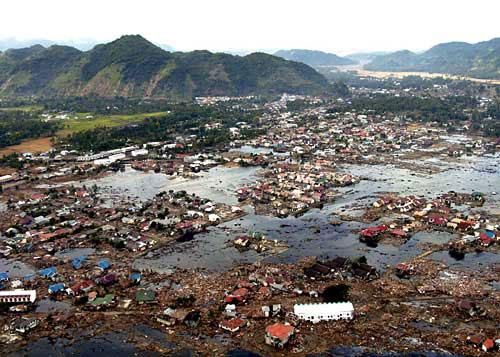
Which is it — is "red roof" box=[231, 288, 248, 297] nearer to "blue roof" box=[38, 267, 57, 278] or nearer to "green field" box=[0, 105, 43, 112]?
"blue roof" box=[38, 267, 57, 278]

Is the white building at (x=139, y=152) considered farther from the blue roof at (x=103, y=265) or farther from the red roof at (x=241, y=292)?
the red roof at (x=241, y=292)

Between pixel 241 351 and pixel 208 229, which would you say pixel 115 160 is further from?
pixel 241 351

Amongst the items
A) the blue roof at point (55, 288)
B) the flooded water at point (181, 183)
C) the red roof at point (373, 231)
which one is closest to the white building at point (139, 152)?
the flooded water at point (181, 183)

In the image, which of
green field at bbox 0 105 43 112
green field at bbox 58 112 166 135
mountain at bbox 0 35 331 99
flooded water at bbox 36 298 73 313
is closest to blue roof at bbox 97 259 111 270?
flooded water at bbox 36 298 73 313

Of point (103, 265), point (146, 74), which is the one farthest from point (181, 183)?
point (146, 74)

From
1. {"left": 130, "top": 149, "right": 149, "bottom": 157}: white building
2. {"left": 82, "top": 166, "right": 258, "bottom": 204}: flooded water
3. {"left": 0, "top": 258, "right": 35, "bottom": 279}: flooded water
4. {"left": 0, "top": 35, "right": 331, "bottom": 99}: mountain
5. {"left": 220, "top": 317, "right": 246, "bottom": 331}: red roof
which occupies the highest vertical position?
{"left": 0, "top": 35, "right": 331, "bottom": 99}: mountain

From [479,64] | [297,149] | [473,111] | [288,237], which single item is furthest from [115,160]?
[479,64]
